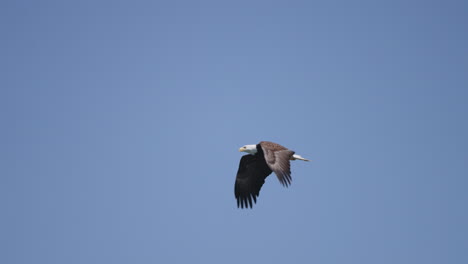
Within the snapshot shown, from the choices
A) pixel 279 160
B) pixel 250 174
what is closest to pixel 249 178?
pixel 250 174

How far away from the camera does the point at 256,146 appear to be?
15.7m

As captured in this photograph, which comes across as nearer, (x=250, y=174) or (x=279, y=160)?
(x=279, y=160)

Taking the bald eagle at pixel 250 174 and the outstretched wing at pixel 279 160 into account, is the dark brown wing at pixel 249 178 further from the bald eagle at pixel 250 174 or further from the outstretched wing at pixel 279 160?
the outstretched wing at pixel 279 160

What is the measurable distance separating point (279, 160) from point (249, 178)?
312cm

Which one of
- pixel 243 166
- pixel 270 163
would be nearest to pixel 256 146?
pixel 243 166

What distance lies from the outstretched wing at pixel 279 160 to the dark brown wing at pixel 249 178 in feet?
5.56

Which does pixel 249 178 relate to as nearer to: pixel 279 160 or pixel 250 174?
pixel 250 174

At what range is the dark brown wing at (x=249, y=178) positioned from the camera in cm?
1630

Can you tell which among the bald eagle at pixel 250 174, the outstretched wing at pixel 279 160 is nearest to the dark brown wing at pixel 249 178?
the bald eagle at pixel 250 174

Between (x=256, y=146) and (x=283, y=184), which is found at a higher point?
(x=256, y=146)

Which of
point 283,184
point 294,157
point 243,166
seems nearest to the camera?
point 283,184

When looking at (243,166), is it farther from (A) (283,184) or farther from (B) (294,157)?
(A) (283,184)

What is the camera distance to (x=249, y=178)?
54.2ft

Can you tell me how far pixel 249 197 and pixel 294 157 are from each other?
2247 millimetres
